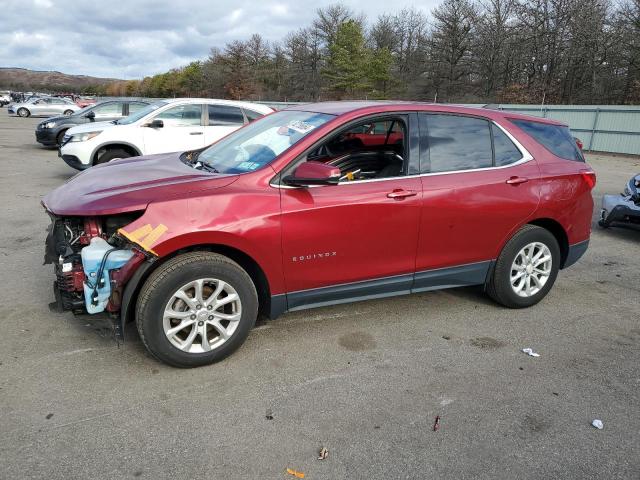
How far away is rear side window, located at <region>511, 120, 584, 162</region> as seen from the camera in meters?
4.49

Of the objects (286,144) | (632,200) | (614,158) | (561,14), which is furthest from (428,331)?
(561,14)

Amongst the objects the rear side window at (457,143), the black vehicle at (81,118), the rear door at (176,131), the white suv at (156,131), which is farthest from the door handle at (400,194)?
the black vehicle at (81,118)

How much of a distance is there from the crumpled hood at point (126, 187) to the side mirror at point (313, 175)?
41 cm

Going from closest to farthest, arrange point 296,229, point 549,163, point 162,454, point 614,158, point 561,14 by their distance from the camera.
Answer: point 162,454
point 296,229
point 549,163
point 614,158
point 561,14

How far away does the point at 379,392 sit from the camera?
3.13 meters

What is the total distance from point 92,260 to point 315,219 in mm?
1459

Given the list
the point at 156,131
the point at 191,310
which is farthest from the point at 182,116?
the point at 191,310

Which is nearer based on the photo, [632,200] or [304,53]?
[632,200]

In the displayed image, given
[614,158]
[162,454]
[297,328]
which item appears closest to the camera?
[162,454]

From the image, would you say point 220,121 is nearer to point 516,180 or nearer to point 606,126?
point 516,180

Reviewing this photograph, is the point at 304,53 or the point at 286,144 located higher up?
the point at 304,53

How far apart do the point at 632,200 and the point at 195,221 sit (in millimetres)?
6574

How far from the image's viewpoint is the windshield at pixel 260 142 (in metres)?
3.62

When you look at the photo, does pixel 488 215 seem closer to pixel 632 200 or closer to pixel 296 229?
pixel 296 229
